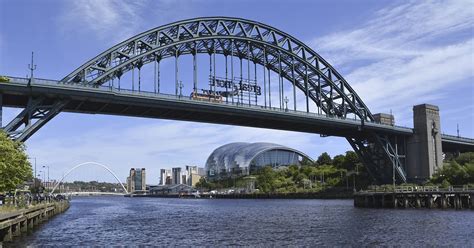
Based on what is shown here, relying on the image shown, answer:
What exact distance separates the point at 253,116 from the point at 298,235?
4160cm

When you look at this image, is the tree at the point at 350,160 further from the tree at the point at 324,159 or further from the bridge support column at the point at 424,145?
the bridge support column at the point at 424,145

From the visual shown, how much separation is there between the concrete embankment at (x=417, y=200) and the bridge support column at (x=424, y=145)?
78.0 feet

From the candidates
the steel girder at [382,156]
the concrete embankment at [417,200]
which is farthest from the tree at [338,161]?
the concrete embankment at [417,200]

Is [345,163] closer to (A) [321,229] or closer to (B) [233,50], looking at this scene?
(B) [233,50]

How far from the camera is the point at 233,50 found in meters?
88.5

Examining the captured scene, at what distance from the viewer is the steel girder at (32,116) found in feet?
191

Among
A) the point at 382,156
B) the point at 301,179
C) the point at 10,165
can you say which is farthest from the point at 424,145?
the point at 10,165

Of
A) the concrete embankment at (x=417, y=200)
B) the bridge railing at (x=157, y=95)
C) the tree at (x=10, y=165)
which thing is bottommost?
the concrete embankment at (x=417, y=200)

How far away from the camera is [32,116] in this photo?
60938 millimetres

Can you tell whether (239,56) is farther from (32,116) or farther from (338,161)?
(338,161)

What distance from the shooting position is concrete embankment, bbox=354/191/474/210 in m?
71.5

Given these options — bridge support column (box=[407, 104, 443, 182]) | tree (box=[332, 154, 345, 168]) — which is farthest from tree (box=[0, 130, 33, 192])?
tree (box=[332, 154, 345, 168])

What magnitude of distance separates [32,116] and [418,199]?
52105mm

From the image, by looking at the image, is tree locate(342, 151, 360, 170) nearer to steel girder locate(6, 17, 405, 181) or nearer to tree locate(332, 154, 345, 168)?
tree locate(332, 154, 345, 168)
